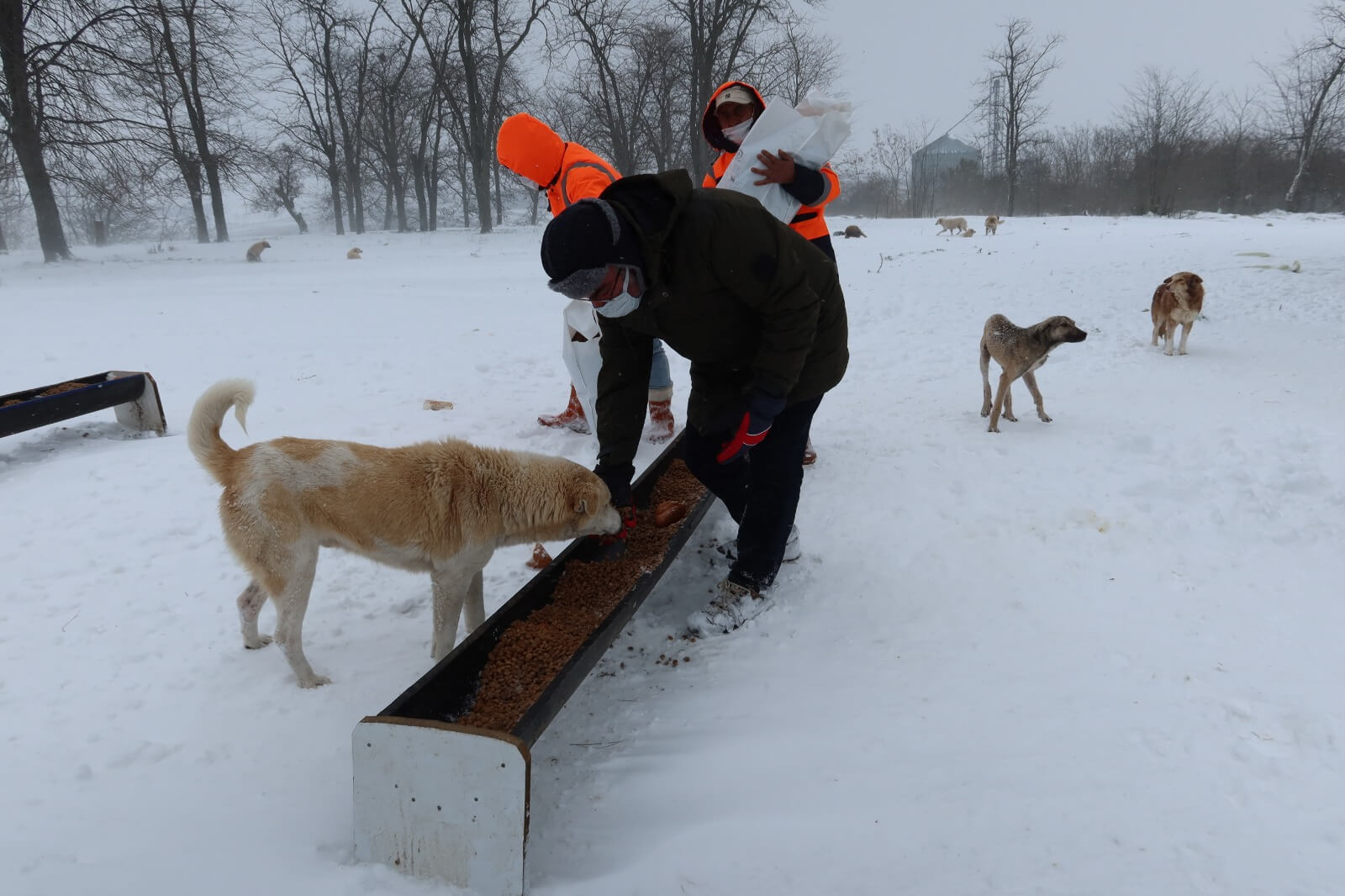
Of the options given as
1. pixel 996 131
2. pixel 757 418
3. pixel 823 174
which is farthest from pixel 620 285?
pixel 996 131

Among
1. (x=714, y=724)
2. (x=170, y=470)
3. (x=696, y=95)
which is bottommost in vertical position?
(x=714, y=724)

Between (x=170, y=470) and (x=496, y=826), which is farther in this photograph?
(x=170, y=470)

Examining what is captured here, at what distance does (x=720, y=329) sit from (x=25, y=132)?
23.3 metres

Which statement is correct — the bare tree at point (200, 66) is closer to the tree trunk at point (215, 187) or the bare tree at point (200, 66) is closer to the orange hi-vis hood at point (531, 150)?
the tree trunk at point (215, 187)

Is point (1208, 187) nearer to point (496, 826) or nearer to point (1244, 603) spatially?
point (1244, 603)

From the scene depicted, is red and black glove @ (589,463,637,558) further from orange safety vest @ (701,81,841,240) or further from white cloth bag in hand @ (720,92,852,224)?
orange safety vest @ (701,81,841,240)

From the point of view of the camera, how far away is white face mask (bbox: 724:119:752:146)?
4113mm

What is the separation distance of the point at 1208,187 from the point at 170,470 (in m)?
46.2

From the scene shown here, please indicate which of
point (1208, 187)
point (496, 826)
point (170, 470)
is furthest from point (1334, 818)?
point (1208, 187)

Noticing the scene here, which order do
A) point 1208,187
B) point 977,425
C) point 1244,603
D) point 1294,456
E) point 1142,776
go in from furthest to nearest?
point 1208,187 → point 977,425 → point 1294,456 → point 1244,603 → point 1142,776

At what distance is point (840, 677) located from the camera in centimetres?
301

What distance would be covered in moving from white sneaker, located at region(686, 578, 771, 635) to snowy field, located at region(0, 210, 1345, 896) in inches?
2.9

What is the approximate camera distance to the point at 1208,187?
36031 mm

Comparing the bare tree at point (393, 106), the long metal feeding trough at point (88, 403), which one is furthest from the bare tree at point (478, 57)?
the long metal feeding trough at point (88, 403)
